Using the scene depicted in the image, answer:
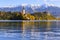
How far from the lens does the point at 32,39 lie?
10.7 m

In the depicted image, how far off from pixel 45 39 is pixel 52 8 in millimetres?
66300

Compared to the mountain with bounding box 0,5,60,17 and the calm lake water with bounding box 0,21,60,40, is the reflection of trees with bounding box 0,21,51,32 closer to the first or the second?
the calm lake water with bounding box 0,21,60,40

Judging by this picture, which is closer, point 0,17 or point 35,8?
point 0,17

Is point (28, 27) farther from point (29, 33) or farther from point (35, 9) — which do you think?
point (35, 9)

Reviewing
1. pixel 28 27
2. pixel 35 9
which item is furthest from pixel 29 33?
pixel 35 9

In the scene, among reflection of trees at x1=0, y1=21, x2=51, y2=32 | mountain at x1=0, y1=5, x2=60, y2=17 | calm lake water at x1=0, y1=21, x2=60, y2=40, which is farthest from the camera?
mountain at x1=0, y1=5, x2=60, y2=17

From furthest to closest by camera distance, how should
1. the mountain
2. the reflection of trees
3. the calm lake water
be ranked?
the mountain
the reflection of trees
the calm lake water

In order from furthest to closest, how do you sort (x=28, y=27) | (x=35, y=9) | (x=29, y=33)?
(x=35, y=9) < (x=28, y=27) < (x=29, y=33)

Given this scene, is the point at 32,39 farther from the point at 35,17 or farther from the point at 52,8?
the point at 52,8

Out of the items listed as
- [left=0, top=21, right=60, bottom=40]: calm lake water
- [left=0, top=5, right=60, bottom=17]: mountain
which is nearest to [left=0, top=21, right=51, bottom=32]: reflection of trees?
[left=0, top=21, right=60, bottom=40]: calm lake water

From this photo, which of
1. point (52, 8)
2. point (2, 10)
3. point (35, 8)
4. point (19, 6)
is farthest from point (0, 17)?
point (52, 8)

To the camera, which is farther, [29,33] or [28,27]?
[28,27]

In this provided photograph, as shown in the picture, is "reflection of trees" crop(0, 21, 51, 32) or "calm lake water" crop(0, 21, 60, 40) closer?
"calm lake water" crop(0, 21, 60, 40)

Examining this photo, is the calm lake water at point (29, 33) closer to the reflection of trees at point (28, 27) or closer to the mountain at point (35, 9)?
the reflection of trees at point (28, 27)
